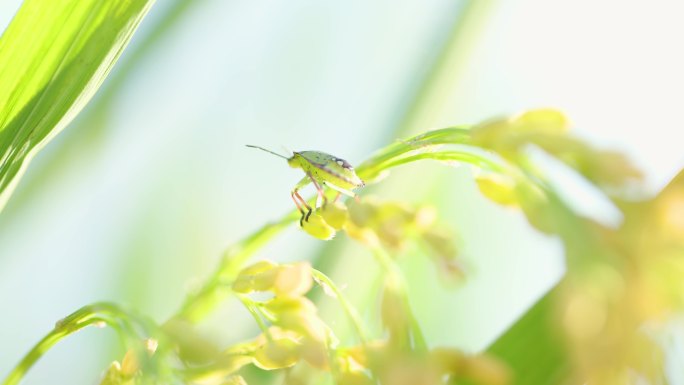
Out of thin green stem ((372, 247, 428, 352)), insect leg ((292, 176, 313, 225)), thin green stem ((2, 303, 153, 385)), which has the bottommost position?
thin green stem ((2, 303, 153, 385))

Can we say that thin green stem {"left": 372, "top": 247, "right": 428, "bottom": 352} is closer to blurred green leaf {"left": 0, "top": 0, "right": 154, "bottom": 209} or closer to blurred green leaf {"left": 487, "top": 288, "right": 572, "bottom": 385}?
blurred green leaf {"left": 487, "top": 288, "right": 572, "bottom": 385}

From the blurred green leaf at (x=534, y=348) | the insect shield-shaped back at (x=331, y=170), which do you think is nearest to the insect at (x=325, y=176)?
the insect shield-shaped back at (x=331, y=170)

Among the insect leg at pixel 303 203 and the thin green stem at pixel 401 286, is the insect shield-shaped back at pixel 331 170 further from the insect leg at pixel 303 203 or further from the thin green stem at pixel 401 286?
the thin green stem at pixel 401 286

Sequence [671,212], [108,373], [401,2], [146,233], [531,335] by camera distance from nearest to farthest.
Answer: [671,212], [531,335], [108,373], [146,233], [401,2]

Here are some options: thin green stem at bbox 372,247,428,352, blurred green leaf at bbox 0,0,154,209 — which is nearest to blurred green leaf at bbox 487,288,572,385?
thin green stem at bbox 372,247,428,352

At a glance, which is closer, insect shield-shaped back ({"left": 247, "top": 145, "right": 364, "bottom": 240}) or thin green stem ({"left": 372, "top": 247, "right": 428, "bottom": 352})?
thin green stem ({"left": 372, "top": 247, "right": 428, "bottom": 352})

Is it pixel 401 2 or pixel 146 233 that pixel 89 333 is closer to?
pixel 146 233

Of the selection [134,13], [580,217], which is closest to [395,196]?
[134,13]
